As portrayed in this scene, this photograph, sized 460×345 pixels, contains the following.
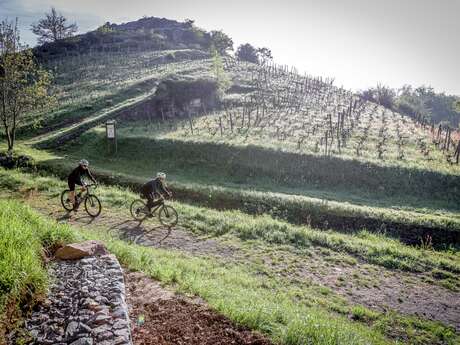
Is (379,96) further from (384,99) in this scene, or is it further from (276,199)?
(276,199)

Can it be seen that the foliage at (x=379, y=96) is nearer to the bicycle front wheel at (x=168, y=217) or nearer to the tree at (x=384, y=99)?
the tree at (x=384, y=99)

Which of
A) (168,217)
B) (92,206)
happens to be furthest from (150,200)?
(92,206)

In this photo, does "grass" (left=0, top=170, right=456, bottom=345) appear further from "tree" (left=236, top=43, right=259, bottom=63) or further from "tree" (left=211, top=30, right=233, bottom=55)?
"tree" (left=236, top=43, right=259, bottom=63)

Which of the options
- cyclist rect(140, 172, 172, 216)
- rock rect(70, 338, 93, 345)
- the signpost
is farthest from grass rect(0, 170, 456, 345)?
the signpost

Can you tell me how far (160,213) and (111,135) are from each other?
748 inches

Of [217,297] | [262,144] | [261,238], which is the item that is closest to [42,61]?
[262,144]

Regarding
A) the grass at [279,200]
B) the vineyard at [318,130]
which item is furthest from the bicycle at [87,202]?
the vineyard at [318,130]

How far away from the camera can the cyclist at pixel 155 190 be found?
16.0m

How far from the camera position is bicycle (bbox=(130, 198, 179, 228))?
1667 cm

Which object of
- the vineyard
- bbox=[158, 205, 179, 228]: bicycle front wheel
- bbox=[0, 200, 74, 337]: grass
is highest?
the vineyard

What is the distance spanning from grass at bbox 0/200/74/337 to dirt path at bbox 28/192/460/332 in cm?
676

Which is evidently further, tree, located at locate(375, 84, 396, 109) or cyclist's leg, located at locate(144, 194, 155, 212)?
tree, located at locate(375, 84, 396, 109)

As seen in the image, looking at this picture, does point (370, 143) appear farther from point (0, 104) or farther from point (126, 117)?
point (0, 104)

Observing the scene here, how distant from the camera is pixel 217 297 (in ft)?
25.3
